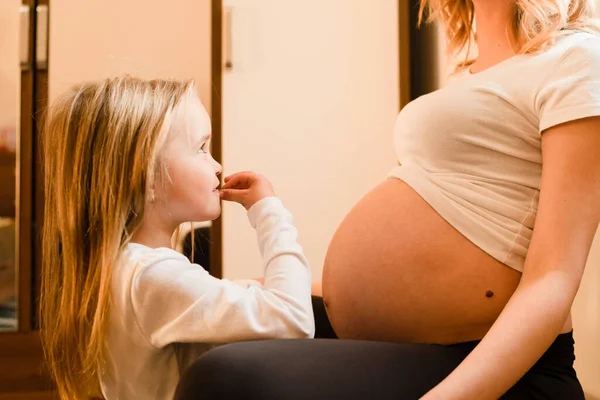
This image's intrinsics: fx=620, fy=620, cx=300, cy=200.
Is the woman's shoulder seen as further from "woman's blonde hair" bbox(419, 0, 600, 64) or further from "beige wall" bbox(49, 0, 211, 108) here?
"beige wall" bbox(49, 0, 211, 108)

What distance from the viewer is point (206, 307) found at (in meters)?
0.78

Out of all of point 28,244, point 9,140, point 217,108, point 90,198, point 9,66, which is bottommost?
point 28,244

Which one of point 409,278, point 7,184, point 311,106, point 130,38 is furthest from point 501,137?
point 7,184

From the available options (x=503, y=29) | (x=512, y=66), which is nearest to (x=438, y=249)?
(x=512, y=66)

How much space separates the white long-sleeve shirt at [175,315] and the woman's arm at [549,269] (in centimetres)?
24

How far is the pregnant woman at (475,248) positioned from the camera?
25.1 inches

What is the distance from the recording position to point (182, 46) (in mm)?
2104

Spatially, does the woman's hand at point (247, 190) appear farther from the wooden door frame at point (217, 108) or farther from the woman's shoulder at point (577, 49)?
the wooden door frame at point (217, 108)

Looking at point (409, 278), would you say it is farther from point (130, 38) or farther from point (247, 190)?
point (130, 38)

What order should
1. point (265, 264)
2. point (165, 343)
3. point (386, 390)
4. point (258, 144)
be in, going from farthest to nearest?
1. point (258, 144)
2. point (265, 264)
3. point (165, 343)
4. point (386, 390)

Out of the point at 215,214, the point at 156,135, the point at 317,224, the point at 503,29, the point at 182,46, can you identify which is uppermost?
the point at 182,46

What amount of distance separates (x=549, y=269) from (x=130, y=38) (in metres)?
1.76

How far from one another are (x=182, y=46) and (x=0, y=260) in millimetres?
930

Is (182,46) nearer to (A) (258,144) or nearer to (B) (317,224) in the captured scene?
(A) (258,144)
